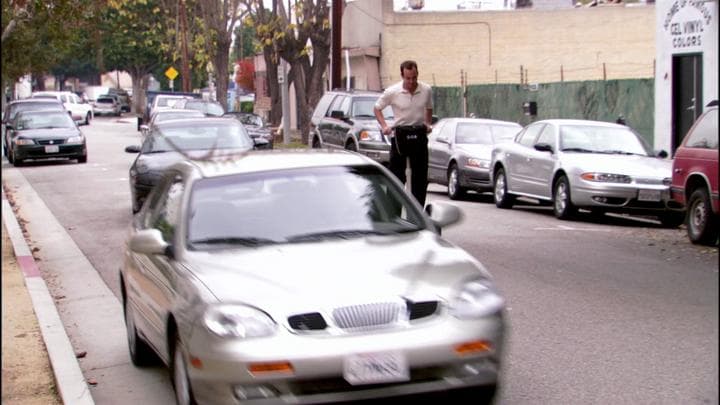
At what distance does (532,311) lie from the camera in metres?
9.18

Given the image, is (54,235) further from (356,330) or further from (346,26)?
(346,26)

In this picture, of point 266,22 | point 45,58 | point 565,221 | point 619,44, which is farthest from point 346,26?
point 565,221

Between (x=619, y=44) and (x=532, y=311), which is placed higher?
(x=619, y=44)

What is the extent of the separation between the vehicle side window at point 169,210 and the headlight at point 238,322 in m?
1.24

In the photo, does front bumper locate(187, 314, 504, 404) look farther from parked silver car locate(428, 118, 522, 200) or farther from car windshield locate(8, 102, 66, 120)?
car windshield locate(8, 102, 66, 120)

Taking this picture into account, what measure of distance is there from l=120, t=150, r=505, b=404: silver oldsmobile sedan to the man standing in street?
5.32m

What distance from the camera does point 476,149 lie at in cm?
2122

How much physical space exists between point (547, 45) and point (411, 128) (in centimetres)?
3009

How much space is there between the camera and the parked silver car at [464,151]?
20.8 m

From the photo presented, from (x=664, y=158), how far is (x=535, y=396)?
37.4 ft

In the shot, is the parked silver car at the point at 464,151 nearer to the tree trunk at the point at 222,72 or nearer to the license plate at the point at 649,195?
the license plate at the point at 649,195

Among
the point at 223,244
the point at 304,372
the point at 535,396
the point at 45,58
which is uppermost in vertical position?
the point at 45,58

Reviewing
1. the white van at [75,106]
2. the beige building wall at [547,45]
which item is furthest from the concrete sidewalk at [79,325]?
the white van at [75,106]

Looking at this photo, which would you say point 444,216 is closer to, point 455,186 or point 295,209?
point 295,209
